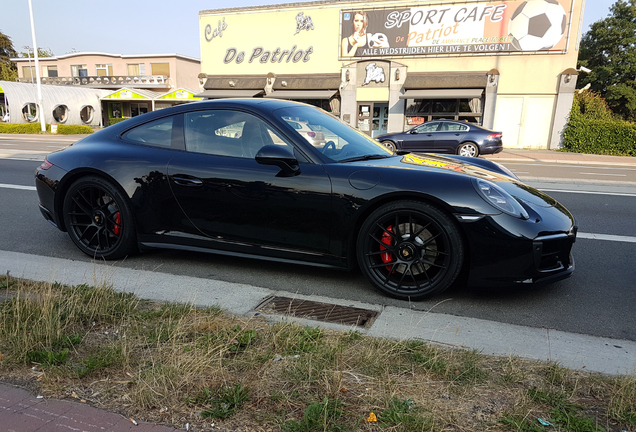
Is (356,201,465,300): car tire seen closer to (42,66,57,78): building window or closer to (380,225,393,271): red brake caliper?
(380,225,393,271): red brake caliper

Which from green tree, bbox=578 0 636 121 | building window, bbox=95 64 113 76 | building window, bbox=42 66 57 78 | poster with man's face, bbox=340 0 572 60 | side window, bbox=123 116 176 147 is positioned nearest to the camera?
side window, bbox=123 116 176 147

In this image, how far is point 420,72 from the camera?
2545 centimetres

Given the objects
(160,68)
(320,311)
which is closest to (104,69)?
(160,68)

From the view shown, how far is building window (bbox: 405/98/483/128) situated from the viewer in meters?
24.6

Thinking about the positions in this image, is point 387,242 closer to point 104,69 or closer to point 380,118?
point 380,118

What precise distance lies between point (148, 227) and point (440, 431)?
10.3 ft

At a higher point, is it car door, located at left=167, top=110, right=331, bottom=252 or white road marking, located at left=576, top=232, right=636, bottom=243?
car door, located at left=167, top=110, right=331, bottom=252

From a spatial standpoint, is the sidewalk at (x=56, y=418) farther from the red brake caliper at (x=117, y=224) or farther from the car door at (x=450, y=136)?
the car door at (x=450, y=136)

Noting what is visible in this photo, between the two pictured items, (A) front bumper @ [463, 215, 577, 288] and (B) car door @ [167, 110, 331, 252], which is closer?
(A) front bumper @ [463, 215, 577, 288]

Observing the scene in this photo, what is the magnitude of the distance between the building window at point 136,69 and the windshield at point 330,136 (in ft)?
168

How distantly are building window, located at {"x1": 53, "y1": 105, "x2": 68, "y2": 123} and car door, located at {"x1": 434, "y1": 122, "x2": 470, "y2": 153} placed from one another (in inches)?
1306

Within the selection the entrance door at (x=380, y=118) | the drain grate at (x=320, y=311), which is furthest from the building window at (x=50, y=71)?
the drain grate at (x=320, y=311)

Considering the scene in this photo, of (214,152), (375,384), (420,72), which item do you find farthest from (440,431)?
(420,72)

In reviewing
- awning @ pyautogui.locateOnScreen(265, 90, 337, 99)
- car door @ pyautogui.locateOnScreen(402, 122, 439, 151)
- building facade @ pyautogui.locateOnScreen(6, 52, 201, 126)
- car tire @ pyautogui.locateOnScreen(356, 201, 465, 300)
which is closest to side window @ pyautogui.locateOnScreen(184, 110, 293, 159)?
car tire @ pyautogui.locateOnScreen(356, 201, 465, 300)
